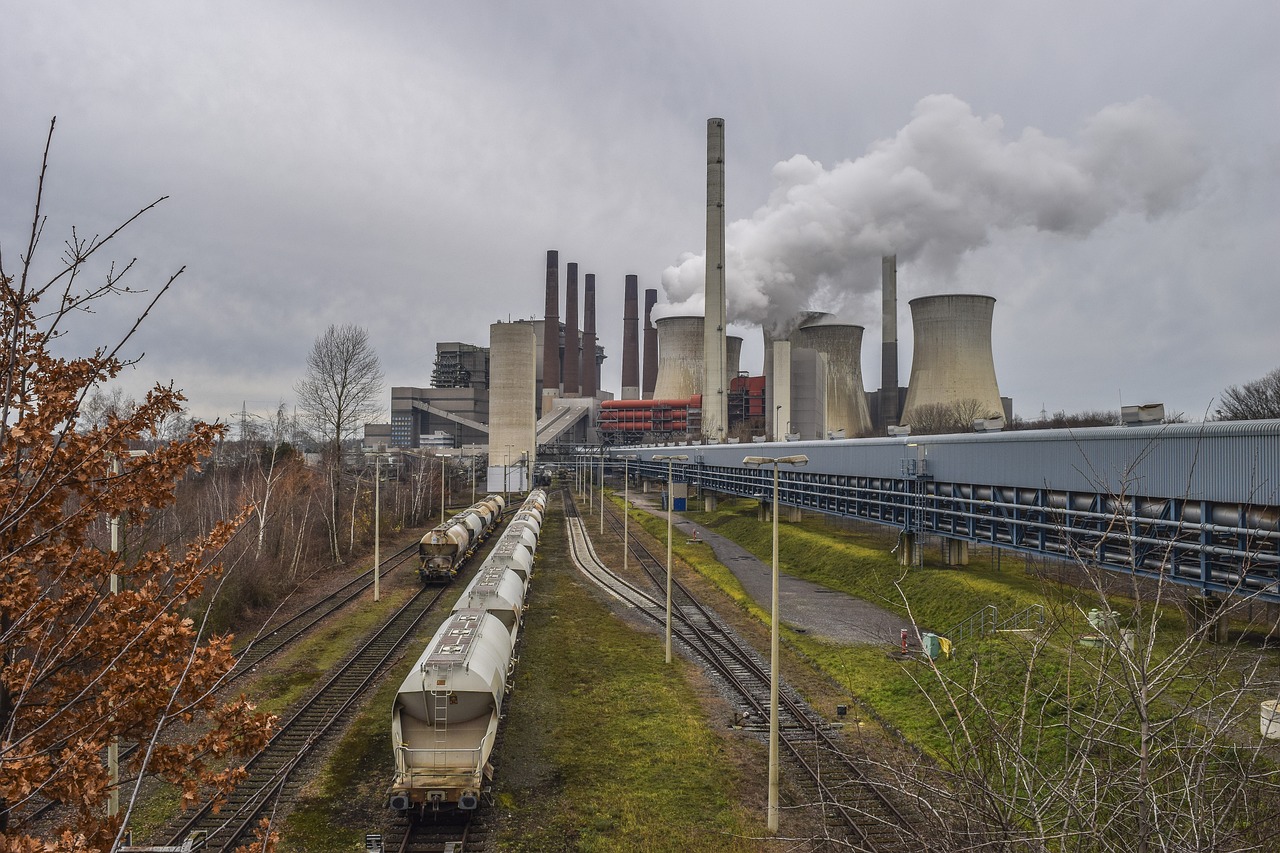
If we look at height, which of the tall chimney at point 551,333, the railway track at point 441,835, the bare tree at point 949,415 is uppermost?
the tall chimney at point 551,333

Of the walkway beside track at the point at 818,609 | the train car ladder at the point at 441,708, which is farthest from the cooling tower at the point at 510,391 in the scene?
the train car ladder at the point at 441,708

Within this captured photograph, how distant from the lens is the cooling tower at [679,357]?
100 m

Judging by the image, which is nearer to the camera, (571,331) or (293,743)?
(293,743)

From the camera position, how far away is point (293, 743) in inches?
648

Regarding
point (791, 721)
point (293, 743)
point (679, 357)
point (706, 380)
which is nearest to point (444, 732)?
point (293, 743)

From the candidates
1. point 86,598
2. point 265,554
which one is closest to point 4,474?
point 86,598

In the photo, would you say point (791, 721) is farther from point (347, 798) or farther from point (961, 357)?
point (961, 357)

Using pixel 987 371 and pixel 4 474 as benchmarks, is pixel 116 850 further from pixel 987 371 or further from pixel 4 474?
pixel 987 371

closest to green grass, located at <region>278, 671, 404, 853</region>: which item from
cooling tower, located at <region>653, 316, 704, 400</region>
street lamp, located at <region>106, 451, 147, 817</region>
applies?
street lamp, located at <region>106, 451, 147, 817</region>

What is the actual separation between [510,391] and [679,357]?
1014 inches

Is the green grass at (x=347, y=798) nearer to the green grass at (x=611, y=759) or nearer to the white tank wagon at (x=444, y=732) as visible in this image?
the white tank wagon at (x=444, y=732)

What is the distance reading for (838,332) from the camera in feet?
297

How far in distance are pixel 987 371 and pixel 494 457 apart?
52.4m

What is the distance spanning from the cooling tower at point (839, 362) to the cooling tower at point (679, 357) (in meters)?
14.6
